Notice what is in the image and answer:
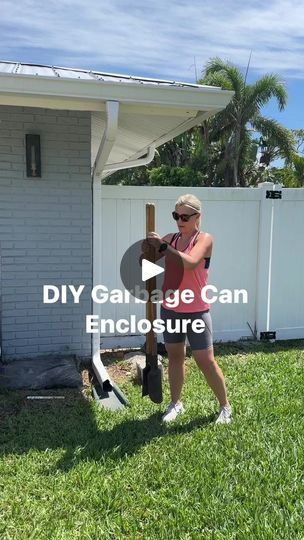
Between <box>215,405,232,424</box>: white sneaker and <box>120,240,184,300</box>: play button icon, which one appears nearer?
<box>120,240,184,300</box>: play button icon

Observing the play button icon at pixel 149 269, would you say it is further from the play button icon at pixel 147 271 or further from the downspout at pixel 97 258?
the downspout at pixel 97 258

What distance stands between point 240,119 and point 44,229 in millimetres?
16215

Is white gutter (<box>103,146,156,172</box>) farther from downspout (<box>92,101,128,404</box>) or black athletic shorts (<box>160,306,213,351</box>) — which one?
black athletic shorts (<box>160,306,213,351</box>)

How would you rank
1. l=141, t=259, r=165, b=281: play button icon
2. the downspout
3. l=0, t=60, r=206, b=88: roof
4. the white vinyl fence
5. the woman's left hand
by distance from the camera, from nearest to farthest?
the woman's left hand
l=141, t=259, r=165, b=281: play button icon
l=0, t=60, r=206, b=88: roof
the downspout
the white vinyl fence

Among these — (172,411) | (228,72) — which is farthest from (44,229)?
(228,72)

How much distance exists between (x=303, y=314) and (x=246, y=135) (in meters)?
15.3

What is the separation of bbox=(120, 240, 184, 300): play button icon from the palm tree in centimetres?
1436

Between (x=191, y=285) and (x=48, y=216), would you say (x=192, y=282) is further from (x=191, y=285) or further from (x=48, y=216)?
(x=48, y=216)

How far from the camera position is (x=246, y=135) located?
2008 cm

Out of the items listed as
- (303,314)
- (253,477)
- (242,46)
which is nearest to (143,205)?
(303,314)

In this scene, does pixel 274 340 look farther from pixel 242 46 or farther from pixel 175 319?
pixel 242 46

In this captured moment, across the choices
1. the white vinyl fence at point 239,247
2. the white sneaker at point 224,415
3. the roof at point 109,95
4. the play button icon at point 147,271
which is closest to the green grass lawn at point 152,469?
the white sneaker at point 224,415

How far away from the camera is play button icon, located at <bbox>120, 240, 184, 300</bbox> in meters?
3.43

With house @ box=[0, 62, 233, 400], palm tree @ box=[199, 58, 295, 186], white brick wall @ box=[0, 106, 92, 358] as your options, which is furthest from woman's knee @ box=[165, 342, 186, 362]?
palm tree @ box=[199, 58, 295, 186]
